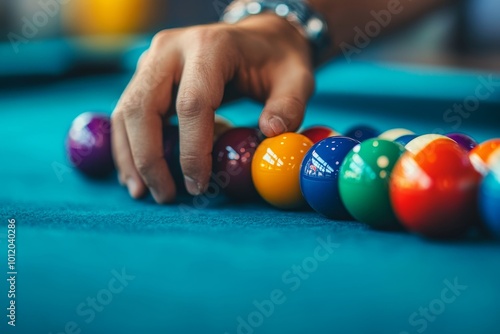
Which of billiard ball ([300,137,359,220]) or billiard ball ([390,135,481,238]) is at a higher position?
billiard ball ([390,135,481,238])

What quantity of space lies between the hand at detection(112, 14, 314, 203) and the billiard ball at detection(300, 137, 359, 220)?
0.20 m

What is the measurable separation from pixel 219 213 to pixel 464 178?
0.52 m

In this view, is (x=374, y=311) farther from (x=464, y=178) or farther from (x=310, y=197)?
(x=310, y=197)

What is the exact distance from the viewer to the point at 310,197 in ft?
4.24

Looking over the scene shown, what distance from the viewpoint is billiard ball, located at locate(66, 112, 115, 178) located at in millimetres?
1821

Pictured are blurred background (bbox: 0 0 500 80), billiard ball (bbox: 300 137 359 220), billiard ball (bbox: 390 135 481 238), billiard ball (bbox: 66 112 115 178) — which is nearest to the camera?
billiard ball (bbox: 390 135 481 238)

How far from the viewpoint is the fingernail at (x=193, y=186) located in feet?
4.94

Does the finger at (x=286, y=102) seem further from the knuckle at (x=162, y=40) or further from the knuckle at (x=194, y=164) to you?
the knuckle at (x=162, y=40)

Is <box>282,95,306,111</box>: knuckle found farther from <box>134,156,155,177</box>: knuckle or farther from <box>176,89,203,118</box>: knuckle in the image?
<box>134,156,155,177</box>: knuckle

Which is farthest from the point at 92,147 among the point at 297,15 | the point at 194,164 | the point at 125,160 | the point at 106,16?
the point at 106,16

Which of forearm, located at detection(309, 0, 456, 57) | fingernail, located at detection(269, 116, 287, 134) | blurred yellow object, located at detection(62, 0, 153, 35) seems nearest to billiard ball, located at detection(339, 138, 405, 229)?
fingernail, located at detection(269, 116, 287, 134)

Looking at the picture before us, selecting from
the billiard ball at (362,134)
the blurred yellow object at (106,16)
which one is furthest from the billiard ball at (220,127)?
the blurred yellow object at (106,16)

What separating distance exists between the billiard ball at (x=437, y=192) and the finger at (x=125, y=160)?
0.70 meters

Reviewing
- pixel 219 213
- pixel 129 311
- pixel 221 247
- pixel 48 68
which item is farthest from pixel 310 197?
pixel 48 68
